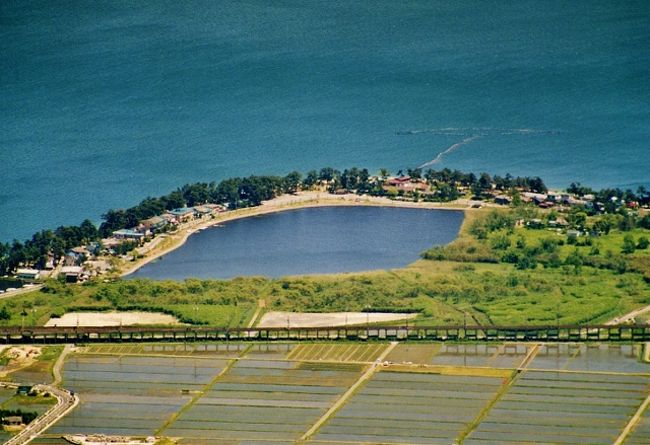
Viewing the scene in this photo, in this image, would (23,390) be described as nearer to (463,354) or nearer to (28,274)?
(28,274)

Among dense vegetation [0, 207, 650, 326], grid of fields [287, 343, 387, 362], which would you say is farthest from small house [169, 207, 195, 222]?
grid of fields [287, 343, 387, 362]

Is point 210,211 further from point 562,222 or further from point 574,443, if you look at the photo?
point 574,443

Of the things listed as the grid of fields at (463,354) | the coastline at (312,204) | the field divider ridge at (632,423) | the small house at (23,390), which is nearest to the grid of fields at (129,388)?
the small house at (23,390)

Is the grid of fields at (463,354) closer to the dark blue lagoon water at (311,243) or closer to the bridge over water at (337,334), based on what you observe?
the bridge over water at (337,334)

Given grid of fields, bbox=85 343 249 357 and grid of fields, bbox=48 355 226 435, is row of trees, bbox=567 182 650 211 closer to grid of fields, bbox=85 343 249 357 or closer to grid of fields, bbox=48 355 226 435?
grid of fields, bbox=85 343 249 357

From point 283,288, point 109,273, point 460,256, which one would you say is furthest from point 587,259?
point 109,273

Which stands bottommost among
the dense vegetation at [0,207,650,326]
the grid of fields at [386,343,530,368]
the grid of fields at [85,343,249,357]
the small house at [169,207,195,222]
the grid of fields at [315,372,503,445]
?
the grid of fields at [315,372,503,445]
